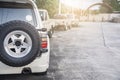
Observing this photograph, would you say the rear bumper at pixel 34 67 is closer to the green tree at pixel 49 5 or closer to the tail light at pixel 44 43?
the tail light at pixel 44 43

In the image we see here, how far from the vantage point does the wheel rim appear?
5.39m

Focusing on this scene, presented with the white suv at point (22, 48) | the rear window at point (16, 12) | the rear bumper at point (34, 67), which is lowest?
A: the rear bumper at point (34, 67)

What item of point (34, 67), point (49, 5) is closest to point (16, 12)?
point (34, 67)

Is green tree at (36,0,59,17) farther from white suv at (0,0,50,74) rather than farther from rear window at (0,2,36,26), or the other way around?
white suv at (0,0,50,74)

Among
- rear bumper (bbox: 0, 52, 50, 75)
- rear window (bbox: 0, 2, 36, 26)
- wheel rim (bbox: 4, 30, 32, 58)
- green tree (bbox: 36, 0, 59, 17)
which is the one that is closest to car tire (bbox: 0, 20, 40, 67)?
wheel rim (bbox: 4, 30, 32, 58)

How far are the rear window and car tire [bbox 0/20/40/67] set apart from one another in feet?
2.51

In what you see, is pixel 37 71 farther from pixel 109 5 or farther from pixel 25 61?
pixel 109 5

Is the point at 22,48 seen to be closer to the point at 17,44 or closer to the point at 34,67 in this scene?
the point at 17,44

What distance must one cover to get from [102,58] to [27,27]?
4.97 meters

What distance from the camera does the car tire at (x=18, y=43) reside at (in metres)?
5.35

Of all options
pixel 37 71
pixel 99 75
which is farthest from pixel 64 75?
pixel 37 71

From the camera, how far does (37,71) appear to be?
19.3 ft

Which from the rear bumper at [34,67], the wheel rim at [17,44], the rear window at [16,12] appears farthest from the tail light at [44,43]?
the rear window at [16,12]

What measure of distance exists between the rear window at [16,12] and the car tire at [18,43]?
765mm
